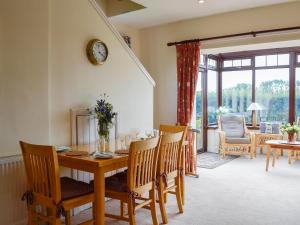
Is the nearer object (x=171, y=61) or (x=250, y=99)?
(x=171, y=61)

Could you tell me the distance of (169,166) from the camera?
3242 mm

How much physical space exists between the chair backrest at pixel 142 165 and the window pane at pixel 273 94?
5226 millimetres

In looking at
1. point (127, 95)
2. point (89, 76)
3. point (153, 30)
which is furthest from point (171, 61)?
point (89, 76)

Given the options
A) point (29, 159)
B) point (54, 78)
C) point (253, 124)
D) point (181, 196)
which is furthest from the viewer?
point (253, 124)

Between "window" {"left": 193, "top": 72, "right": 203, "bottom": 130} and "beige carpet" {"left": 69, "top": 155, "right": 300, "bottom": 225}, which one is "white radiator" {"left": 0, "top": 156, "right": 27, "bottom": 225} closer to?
"beige carpet" {"left": 69, "top": 155, "right": 300, "bottom": 225}

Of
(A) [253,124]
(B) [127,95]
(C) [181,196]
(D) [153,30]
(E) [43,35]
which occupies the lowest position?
(C) [181,196]

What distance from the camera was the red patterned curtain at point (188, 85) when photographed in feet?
16.5

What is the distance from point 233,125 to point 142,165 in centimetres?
466

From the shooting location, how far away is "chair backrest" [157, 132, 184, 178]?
9.93ft

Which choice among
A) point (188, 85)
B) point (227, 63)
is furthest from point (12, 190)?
point (227, 63)

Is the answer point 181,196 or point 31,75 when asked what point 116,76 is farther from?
point 181,196

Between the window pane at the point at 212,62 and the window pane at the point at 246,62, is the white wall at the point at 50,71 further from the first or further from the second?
the window pane at the point at 246,62

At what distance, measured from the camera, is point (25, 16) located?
110 inches

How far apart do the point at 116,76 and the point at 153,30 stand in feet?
6.57
